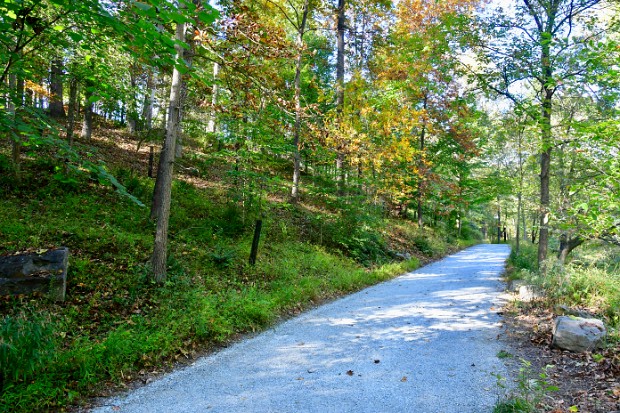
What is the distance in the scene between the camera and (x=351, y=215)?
11.3 meters

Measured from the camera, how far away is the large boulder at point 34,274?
4672 mm

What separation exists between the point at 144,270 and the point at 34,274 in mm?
1506

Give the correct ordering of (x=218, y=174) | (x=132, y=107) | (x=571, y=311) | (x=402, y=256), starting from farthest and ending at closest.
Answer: (x=218, y=174) → (x=402, y=256) → (x=132, y=107) → (x=571, y=311)

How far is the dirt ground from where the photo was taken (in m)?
3.27

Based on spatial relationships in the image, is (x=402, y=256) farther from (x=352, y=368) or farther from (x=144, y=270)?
(x=144, y=270)

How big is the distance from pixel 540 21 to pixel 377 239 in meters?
7.75

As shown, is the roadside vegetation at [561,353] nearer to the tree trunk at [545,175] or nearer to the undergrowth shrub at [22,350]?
the tree trunk at [545,175]

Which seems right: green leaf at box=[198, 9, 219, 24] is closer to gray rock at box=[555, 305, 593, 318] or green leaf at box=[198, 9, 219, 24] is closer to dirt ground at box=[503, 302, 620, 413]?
dirt ground at box=[503, 302, 620, 413]

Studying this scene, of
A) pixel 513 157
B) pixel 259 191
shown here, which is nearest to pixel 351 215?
pixel 259 191

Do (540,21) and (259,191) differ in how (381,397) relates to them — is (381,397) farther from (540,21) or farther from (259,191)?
(540,21)

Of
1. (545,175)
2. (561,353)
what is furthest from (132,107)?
(545,175)

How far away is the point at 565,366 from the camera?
4270 millimetres

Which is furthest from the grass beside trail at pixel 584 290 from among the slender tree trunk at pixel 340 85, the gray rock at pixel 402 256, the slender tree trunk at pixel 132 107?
the slender tree trunk at pixel 132 107

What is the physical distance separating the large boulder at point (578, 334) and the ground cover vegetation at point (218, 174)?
4.51 ft
